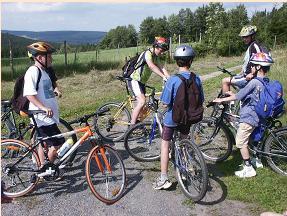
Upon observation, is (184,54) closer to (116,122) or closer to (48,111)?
(48,111)

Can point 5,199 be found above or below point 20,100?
below

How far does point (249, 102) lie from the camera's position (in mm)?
5328

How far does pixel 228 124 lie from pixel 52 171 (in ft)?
9.25

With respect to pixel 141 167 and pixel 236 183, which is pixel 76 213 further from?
pixel 236 183

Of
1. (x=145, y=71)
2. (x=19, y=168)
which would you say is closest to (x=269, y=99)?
(x=145, y=71)

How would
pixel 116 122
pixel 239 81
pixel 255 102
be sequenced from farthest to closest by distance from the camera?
pixel 116 122 < pixel 239 81 < pixel 255 102

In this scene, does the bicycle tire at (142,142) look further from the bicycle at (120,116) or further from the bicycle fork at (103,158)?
the bicycle fork at (103,158)

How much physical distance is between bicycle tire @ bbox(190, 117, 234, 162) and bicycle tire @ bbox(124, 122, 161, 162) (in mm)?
656

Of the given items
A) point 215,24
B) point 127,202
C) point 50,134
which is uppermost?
point 215,24

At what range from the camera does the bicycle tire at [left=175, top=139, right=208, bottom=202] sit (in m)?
4.58

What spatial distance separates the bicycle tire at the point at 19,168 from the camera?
4883 millimetres

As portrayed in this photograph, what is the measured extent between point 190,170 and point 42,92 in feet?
6.99

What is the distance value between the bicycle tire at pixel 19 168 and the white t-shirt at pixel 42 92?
0.42 meters

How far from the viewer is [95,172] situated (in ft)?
17.0
